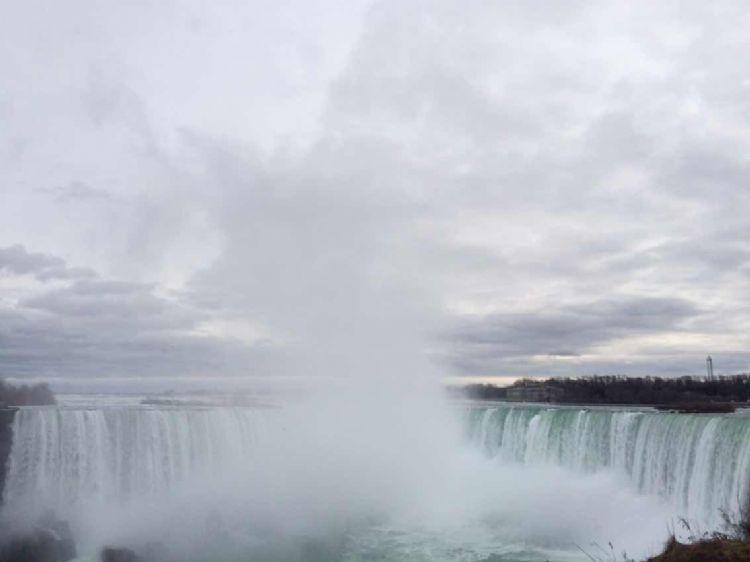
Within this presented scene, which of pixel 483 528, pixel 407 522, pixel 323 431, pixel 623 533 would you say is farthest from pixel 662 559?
pixel 323 431

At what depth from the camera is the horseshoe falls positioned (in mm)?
18531

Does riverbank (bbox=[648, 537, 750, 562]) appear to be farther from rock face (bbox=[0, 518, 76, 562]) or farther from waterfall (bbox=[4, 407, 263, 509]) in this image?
waterfall (bbox=[4, 407, 263, 509])

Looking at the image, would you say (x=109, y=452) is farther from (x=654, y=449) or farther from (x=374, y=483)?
(x=654, y=449)

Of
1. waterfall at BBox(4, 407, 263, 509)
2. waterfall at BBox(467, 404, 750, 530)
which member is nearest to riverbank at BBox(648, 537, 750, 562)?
waterfall at BBox(467, 404, 750, 530)

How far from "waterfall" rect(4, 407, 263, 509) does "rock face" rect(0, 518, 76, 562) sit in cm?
120

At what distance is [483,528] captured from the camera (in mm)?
21609

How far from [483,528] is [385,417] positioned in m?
10.5

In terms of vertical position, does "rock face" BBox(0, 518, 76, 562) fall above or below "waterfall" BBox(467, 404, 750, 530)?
below

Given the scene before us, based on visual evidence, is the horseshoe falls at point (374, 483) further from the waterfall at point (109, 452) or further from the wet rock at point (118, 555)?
the wet rock at point (118, 555)

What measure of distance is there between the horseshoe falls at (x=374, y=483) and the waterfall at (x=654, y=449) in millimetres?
48

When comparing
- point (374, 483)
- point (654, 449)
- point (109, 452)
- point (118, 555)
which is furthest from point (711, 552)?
point (374, 483)

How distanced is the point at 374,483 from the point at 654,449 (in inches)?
431

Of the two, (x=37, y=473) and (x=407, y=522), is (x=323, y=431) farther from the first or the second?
(x=37, y=473)

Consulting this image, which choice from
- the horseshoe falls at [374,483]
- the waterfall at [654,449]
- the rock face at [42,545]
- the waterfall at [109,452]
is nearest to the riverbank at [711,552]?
the waterfall at [654,449]
